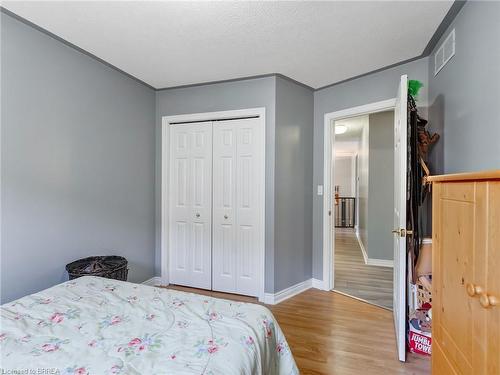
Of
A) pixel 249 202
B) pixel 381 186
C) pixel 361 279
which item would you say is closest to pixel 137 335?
pixel 249 202

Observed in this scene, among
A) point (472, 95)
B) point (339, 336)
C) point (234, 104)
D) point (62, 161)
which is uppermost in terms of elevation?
point (234, 104)

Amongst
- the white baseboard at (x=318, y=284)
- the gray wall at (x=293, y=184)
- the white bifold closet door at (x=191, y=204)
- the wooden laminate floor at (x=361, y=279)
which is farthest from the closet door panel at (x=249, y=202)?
the wooden laminate floor at (x=361, y=279)

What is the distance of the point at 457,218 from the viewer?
952 mm

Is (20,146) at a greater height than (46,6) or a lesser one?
lesser

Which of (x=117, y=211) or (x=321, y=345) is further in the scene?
(x=117, y=211)

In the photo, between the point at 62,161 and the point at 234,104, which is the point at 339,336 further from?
the point at 62,161

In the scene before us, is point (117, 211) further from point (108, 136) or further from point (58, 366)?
point (58, 366)

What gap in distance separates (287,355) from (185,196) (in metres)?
2.38

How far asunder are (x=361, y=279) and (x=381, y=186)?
1.69 metres

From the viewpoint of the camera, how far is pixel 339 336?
2.40 m

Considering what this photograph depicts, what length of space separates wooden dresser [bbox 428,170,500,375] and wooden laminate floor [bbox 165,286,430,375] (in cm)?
102

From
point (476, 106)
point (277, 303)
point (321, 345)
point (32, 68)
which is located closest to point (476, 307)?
point (476, 106)

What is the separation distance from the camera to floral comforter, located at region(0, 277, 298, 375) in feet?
3.41

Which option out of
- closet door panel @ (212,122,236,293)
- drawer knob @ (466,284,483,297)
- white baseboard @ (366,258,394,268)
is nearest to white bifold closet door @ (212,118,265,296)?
closet door panel @ (212,122,236,293)
